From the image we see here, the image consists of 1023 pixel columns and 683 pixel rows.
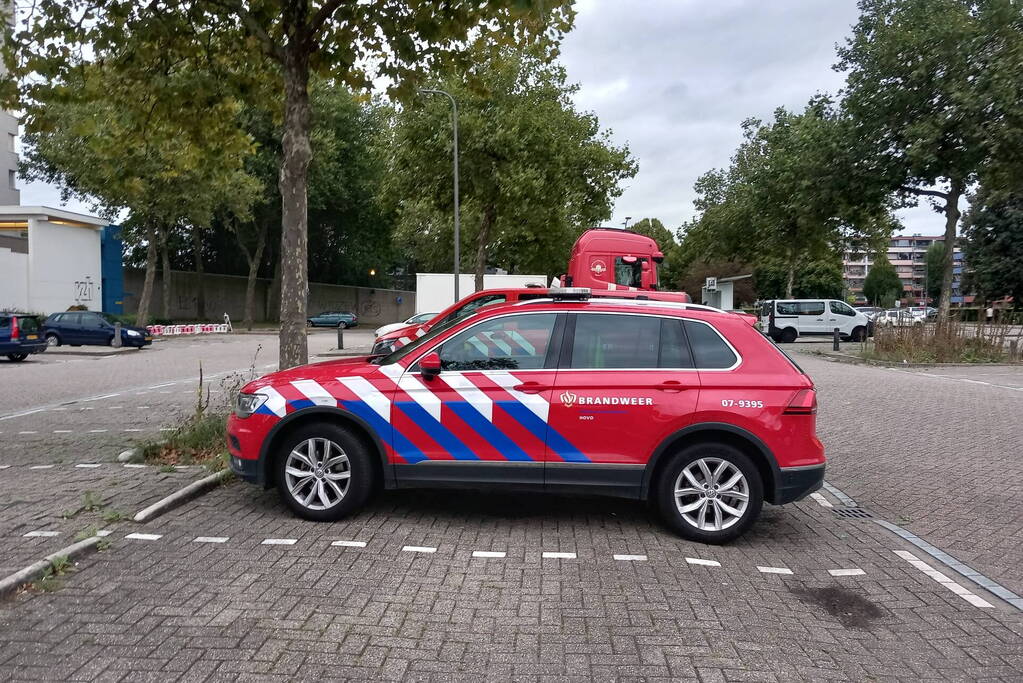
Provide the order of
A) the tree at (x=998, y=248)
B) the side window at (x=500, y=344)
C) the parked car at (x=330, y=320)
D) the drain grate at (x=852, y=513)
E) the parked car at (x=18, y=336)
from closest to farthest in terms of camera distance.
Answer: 1. the side window at (x=500, y=344)
2. the drain grate at (x=852, y=513)
3. the parked car at (x=18, y=336)
4. the tree at (x=998, y=248)
5. the parked car at (x=330, y=320)

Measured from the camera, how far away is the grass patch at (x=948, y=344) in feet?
65.3

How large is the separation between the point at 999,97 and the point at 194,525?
75.7ft

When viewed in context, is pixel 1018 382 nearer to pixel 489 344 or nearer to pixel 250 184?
pixel 489 344

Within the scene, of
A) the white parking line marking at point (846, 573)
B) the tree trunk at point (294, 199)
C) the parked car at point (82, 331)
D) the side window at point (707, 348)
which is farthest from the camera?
the parked car at point (82, 331)

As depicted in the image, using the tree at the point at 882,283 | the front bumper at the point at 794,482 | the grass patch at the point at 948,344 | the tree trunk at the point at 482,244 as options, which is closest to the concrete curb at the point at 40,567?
the front bumper at the point at 794,482

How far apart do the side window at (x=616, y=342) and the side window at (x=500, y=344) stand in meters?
0.24

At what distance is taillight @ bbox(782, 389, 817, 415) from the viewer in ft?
16.4

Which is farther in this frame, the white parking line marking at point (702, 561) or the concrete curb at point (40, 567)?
the white parking line marking at point (702, 561)

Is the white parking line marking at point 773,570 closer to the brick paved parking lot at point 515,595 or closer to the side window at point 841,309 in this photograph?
the brick paved parking lot at point 515,595

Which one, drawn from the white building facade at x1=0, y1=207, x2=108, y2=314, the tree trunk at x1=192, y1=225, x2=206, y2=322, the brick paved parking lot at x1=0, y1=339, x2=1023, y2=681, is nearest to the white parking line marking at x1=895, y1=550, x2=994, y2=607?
the brick paved parking lot at x1=0, y1=339, x2=1023, y2=681

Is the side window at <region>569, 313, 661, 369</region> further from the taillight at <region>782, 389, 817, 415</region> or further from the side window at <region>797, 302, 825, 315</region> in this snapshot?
the side window at <region>797, 302, 825, 315</region>

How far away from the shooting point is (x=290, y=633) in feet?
11.8

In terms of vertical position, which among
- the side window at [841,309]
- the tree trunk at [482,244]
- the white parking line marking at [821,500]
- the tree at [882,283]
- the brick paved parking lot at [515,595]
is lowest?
the white parking line marking at [821,500]

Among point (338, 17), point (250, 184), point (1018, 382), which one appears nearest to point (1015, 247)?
point (1018, 382)
